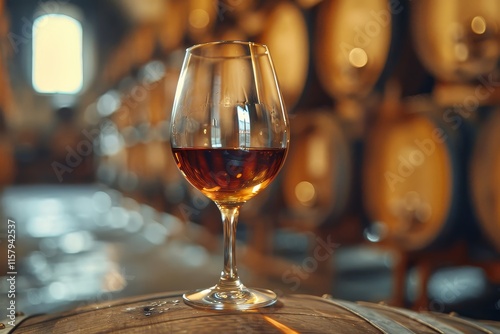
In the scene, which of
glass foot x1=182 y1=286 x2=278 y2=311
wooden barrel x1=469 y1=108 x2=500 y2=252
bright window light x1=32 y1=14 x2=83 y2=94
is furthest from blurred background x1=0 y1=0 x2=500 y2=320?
bright window light x1=32 y1=14 x2=83 y2=94

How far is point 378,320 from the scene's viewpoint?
0.68 metres

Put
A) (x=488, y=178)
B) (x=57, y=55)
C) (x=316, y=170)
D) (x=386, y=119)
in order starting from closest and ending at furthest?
1. (x=488, y=178)
2. (x=386, y=119)
3. (x=316, y=170)
4. (x=57, y=55)

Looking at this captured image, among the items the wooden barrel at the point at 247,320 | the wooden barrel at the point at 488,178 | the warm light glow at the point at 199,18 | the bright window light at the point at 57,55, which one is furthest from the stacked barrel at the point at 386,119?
the bright window light at the point at 57,55

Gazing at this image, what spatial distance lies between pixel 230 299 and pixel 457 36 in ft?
4.33

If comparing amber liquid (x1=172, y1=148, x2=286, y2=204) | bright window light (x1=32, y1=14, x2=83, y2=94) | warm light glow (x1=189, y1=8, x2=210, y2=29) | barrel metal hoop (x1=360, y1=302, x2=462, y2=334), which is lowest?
barrel metal hoop (x1=360, y1=302, x2=462, y2=334)

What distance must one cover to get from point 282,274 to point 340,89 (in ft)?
3.10

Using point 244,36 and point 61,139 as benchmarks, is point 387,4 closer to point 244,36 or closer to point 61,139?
point 244,36

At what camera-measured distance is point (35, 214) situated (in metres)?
5.54

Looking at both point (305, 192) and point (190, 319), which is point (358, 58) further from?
point (190, 319)

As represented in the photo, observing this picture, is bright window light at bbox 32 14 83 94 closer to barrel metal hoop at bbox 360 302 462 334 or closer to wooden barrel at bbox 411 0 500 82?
wooden barrel at bbox 411 0 500 82

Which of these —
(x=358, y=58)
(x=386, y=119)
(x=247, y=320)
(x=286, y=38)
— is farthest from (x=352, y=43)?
(x=247, y=320)

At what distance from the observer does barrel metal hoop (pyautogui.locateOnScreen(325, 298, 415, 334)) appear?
65 centimetres

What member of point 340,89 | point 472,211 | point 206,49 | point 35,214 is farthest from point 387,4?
point 35,214

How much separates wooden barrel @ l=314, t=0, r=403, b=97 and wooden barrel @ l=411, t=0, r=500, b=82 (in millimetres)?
124
